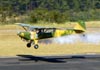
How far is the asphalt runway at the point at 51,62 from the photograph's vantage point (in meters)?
24.8

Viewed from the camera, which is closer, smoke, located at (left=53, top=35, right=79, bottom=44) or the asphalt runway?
the asphalt runway

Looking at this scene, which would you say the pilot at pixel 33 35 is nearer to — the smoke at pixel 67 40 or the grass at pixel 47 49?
the grass at pixel 47 49

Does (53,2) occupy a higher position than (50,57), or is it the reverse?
(53,2)

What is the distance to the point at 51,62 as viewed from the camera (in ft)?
90.7

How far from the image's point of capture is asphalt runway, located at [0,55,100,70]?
24.8m

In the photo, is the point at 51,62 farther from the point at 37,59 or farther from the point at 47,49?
the point at 47,49

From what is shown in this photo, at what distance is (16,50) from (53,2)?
81.9 meters

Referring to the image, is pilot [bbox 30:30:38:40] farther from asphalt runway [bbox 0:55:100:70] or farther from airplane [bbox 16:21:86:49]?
asphalt runway [bbox 0:55:100:70]

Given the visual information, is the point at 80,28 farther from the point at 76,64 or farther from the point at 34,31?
the point at 76,64

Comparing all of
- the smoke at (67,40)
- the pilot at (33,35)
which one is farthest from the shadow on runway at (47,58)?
the smoke at (67,40)

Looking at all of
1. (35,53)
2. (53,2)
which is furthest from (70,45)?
(53,2)

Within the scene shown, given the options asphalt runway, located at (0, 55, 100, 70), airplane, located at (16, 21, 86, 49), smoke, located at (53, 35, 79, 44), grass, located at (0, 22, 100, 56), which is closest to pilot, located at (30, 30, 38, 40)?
airplane, located at (16, 21, 86, 49)

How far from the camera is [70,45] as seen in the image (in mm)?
38312

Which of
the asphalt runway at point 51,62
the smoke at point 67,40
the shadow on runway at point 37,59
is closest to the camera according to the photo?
the asphalt runway at point 51,62
